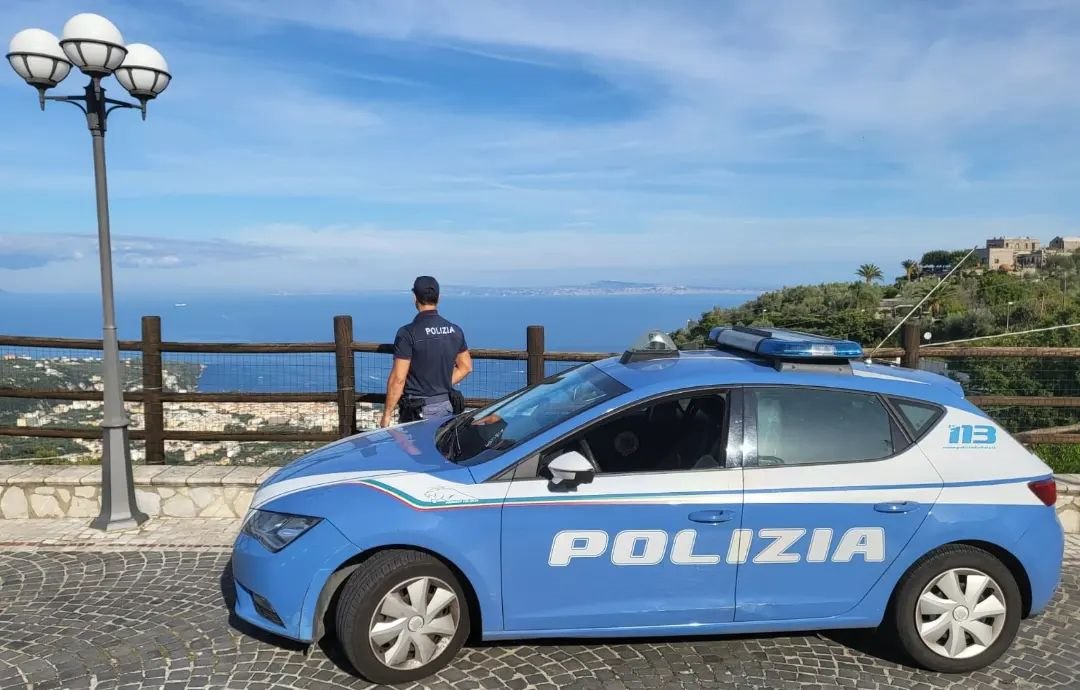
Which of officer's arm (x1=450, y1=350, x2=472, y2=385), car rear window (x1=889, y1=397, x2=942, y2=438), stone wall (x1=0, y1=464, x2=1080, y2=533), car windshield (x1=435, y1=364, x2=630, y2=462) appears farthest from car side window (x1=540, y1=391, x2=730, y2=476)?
stone wall (x1=0, y1=464, x2=1080, y2=533)

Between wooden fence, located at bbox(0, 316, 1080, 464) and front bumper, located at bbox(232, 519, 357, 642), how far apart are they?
333 centimetres

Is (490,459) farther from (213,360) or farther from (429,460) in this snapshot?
(213,360)

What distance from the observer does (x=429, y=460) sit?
12.8 ft

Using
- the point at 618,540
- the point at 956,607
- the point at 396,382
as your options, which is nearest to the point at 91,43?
the point at 396,382

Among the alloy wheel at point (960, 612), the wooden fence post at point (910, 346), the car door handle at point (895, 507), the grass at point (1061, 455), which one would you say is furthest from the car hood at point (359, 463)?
the grass at point (1061, 455)

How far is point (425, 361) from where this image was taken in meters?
5.78

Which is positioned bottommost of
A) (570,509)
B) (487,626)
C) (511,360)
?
(487,626)

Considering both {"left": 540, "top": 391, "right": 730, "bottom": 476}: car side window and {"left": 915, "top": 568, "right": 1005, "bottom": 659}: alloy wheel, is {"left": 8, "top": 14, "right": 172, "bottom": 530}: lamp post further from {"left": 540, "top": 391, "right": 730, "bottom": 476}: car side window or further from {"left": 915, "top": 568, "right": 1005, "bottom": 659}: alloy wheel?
{"left": 915, "top": 568, "right": 1005, "bottom": 659}: alloy wheel

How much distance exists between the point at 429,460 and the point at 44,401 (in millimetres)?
5241

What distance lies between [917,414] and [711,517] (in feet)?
4.01

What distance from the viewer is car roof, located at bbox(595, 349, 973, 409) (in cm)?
380

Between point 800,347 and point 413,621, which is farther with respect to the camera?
point 800,347

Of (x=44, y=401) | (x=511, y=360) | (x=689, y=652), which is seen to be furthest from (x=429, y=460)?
(x=44, y=401)

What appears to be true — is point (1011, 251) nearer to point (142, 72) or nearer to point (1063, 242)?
point (1063, 242)
